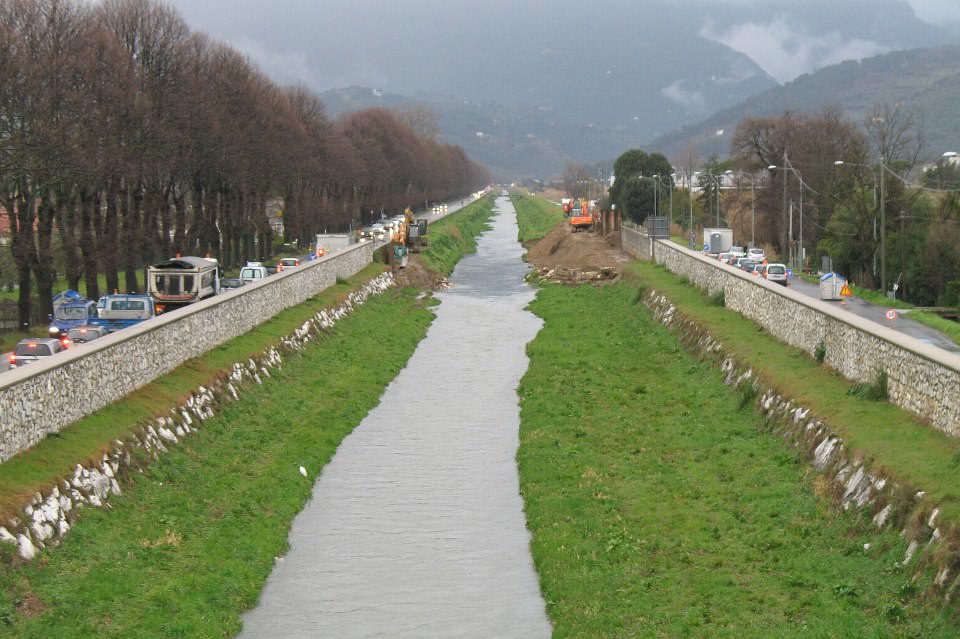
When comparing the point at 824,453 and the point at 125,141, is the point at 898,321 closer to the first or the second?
the point at 824,453

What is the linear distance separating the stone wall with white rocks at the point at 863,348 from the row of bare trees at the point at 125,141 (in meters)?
30.4

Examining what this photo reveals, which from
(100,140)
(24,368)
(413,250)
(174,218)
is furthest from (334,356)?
(413,250)

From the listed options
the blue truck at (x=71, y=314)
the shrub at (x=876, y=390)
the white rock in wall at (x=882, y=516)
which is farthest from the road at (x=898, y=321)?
the blue truck at (x=71, y=314)

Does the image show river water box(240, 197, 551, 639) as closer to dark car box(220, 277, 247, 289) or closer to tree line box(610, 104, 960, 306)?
dark car box(220, 277, 247, 289)

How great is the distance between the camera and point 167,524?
85.7 ft

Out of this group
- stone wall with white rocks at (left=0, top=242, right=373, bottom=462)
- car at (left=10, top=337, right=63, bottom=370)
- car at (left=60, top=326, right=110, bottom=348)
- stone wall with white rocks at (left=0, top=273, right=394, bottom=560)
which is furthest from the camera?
car at (left=60, top=326, right=110, bottom=348)

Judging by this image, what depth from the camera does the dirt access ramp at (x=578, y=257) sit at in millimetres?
95000

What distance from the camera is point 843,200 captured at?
95750 millimetres

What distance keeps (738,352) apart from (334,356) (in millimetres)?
19186

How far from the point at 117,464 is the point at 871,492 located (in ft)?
50.6

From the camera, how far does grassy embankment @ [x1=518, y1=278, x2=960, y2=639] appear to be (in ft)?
66.4

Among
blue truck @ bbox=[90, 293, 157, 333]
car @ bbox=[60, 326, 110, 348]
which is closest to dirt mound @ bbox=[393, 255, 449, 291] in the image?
blue truck @ bbox=[90, 293, 157, 333]

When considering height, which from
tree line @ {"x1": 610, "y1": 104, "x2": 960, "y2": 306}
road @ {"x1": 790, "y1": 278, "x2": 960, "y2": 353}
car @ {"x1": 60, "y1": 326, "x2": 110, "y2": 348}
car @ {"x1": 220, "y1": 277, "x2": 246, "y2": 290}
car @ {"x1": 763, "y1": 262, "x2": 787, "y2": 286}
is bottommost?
road @ {"x1": 790, "y1": 278, "x2": 960, "y2": 353}

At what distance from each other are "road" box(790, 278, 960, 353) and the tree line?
4.09m
